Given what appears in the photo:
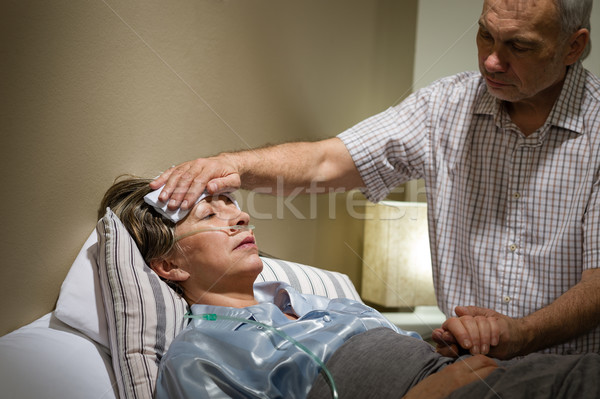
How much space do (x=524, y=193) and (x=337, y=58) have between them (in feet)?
3.75

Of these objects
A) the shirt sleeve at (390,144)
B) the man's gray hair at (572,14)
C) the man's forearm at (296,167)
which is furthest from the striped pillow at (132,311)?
the man's gray hair at (572,14)

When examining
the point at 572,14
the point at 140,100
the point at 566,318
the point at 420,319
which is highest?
the point at 572,14

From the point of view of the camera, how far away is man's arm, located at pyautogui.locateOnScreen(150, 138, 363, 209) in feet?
4.67

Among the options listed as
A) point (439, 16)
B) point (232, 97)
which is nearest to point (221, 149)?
point (232, 97)

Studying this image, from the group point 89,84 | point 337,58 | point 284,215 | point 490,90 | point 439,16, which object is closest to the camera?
point 89,84

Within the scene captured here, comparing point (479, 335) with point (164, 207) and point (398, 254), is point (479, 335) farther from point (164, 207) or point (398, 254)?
point (398, 254)

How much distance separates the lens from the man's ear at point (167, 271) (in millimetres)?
1507

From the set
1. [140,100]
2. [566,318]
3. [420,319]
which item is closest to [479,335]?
[566,318]

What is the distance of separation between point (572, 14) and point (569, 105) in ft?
0.88

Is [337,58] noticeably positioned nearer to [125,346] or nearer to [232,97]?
[232,97]

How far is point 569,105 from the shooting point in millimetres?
1756

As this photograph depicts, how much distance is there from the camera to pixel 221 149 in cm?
195

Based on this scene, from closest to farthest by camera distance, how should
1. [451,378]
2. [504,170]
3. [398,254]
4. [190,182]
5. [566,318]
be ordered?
[451,378] < [190,182] < [566,318] < [504,170] < [398,254]

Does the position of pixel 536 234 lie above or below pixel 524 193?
below
